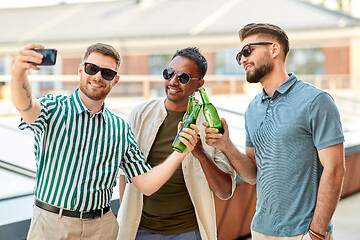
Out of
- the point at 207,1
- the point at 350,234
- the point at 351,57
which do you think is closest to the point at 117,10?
the point at 207,1

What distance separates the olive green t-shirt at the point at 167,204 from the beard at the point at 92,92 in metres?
0.46

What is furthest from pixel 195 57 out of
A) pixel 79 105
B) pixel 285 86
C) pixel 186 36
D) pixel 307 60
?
pixel 186 36

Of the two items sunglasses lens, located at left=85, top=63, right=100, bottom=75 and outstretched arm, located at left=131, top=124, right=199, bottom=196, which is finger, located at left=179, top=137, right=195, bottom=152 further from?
sunglasses lens, located at left=85, top=63, right=100, bottom=75

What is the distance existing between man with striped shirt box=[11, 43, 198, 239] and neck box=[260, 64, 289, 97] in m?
0.44

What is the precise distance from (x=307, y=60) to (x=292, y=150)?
1823 centimetres

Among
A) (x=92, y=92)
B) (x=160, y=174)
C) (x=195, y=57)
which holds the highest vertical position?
(x=195, y=57)

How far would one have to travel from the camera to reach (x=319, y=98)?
1910mm

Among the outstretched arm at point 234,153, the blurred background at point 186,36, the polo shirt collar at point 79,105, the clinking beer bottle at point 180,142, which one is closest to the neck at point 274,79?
the outstretched arm at point 234,153

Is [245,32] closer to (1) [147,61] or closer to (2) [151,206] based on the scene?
(2) [151,206]

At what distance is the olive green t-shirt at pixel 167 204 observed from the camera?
2.19m

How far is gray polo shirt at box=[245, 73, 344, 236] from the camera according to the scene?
1.90 m

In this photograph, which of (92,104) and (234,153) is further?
(234,153)

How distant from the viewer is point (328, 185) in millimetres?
1898

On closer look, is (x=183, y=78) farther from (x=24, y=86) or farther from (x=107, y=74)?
(x=24, y=86)
